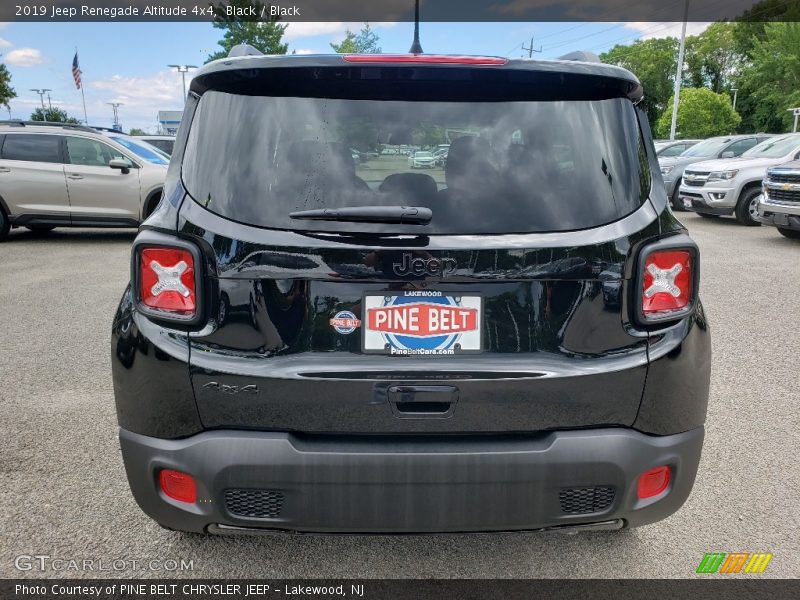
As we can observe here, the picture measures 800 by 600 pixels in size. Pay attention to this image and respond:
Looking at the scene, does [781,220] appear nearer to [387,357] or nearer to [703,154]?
[703,154]

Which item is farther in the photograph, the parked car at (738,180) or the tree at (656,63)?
the tree at (656,63)

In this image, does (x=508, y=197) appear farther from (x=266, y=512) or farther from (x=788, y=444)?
(x=788, y=444)

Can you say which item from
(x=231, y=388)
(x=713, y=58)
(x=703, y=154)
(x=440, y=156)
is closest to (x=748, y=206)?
(x=703, y=154)

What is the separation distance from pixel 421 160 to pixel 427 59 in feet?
0.98

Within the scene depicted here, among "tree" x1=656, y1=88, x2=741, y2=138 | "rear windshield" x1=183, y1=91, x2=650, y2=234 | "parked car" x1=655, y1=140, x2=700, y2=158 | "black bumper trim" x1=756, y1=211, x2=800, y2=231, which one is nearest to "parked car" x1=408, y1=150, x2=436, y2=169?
"rear windshield" x1=183, y1=91, x2=650, y2=234

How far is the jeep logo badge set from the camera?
1.91 m

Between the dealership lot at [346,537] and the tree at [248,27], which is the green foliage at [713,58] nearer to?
the tree at [248,27]

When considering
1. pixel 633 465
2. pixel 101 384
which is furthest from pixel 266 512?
pixel 101 384

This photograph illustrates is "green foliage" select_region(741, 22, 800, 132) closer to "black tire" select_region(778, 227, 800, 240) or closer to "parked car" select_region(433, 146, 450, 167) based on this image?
"black tire" select_region(778, 227, 800, 240)

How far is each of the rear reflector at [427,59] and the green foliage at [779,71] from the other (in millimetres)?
55867

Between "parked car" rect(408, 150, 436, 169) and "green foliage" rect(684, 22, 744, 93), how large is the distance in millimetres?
85118

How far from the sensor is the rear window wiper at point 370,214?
6.31 feet

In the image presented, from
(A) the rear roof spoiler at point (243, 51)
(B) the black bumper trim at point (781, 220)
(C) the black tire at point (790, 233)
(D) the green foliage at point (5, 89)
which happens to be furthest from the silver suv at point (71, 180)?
(D) the green foliage at point (5, 89)

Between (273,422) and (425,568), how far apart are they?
97cm
